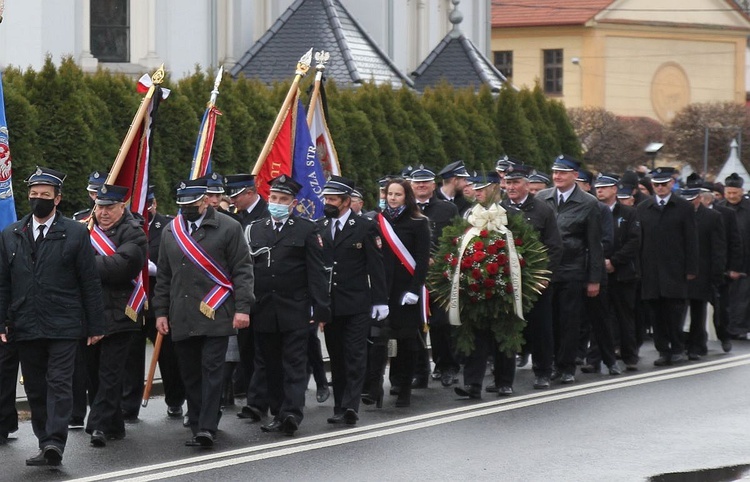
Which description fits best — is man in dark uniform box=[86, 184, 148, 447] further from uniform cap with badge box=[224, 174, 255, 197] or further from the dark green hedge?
the dark green hedge

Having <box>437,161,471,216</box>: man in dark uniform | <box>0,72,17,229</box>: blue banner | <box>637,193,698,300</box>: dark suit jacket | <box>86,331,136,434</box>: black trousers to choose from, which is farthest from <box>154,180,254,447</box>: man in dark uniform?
<box>637,193,698,300</box>: dark suit jacket

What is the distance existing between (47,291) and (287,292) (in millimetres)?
2090

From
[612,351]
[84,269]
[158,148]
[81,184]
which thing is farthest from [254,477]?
[158,148]

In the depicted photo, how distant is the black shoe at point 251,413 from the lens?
508 inches

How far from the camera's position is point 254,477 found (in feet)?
34.0

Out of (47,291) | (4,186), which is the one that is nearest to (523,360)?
(4,186)

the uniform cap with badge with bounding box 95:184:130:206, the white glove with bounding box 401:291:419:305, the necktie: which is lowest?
the white glove with bounding box 401:291:419:305

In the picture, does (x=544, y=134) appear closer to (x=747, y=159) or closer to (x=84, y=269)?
(x=84, y=269)

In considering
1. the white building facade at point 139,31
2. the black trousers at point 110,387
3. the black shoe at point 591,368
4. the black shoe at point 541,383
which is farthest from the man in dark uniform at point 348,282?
the white building facade at point 139,31

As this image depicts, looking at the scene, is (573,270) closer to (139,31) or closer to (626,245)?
(626,245)

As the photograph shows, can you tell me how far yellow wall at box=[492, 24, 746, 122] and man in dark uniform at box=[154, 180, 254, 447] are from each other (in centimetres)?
5930

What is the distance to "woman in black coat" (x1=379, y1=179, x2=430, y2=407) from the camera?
1385cm

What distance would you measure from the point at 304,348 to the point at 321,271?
2.05ft

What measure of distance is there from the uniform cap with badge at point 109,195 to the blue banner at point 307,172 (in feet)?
12.3
